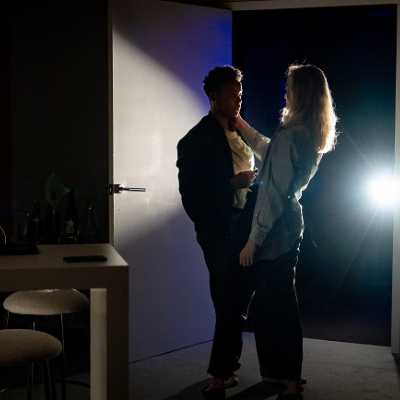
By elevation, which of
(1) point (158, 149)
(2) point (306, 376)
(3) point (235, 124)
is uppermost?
(3) point (235, 124)

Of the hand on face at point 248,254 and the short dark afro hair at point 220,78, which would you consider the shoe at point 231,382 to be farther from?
the short dark afro hair at point 220,78

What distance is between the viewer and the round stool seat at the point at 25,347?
206cm

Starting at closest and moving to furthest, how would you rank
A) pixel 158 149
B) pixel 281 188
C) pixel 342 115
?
1. pixel 281 188
2. pixel 158 149
3. pixel 342 115

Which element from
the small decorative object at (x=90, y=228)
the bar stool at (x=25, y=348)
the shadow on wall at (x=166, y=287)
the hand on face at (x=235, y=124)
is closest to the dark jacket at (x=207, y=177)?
the hand on face at (x=235, y=124)

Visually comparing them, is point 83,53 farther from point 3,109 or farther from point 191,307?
point 191,307

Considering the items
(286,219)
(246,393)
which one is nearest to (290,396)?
(246,393)

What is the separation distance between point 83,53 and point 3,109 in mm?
612

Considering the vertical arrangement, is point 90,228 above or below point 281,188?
below

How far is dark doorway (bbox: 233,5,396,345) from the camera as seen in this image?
603cm

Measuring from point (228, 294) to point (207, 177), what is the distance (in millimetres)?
Answer: 597

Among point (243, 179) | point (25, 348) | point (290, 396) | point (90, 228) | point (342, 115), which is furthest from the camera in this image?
point (342, 115)

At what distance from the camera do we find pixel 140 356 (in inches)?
154

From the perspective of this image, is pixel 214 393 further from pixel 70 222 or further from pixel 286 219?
pixel 70 222

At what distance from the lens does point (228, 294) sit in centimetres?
345
